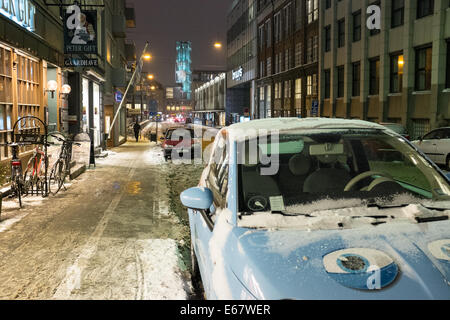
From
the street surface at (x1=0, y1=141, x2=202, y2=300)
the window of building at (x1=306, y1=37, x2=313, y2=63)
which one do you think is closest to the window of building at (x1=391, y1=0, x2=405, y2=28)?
the window of building at (x1=306, y1=37, x2=313, y2=63)

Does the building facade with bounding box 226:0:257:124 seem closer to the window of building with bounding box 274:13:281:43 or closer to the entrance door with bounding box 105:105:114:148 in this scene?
the window of building with bounding box 274:13:281:43

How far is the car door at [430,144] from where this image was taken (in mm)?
18781

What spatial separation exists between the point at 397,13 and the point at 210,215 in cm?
3067

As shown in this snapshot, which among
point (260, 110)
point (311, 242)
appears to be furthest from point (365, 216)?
point (260, 110)

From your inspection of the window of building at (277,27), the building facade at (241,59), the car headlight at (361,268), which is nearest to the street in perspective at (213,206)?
the car headlight at (361,268)

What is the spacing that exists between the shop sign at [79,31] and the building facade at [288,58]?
23467 mm

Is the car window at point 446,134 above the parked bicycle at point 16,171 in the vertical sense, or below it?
above

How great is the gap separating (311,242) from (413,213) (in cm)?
90

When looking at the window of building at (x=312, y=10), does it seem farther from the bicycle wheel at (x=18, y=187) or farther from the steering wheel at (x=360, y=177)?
the steering wheel at (x=360, y=177)

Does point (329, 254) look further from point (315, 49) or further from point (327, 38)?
point (315, 49)

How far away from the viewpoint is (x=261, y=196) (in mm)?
3822

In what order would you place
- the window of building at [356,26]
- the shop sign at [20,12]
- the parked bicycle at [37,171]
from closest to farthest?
the parked bicycle at [37,171] < the shop sign at [20,12] < the window of building at [356,26]

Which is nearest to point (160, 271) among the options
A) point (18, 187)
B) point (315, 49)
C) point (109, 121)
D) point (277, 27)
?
point (18, 187)
